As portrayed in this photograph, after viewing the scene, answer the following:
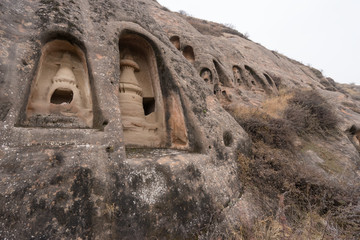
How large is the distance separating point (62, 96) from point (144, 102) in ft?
5.89

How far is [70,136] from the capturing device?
2338 mm

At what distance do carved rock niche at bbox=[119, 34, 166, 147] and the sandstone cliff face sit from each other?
0.10 feet

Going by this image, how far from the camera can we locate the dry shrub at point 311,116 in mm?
6543

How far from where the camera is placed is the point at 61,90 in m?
3.14

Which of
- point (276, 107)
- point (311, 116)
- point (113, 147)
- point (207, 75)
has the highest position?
point (207, 75)

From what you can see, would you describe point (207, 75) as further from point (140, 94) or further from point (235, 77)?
point (140, 94)

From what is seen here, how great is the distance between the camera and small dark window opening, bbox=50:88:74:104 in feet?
10.4

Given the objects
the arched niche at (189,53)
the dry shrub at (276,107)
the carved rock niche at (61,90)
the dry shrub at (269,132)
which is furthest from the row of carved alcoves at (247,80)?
the carved rock niche at (61,90)

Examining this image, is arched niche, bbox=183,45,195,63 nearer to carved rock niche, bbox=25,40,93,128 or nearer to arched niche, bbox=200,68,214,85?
arched niche, bbox=200,68,214,85

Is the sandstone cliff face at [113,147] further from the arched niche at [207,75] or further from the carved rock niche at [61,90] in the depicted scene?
the arched niche at [207,75]

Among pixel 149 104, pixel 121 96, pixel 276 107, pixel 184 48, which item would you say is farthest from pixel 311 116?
pixel 121 96

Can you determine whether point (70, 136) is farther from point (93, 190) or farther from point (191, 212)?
point (191, 212)

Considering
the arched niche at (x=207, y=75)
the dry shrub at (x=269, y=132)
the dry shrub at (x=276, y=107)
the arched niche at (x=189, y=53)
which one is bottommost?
the dry shrub at (x=269, y=132)

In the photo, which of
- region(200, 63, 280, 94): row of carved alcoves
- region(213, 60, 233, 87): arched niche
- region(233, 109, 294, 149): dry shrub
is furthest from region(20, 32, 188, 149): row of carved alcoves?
region(213, 60, 233, 87): arched niche
